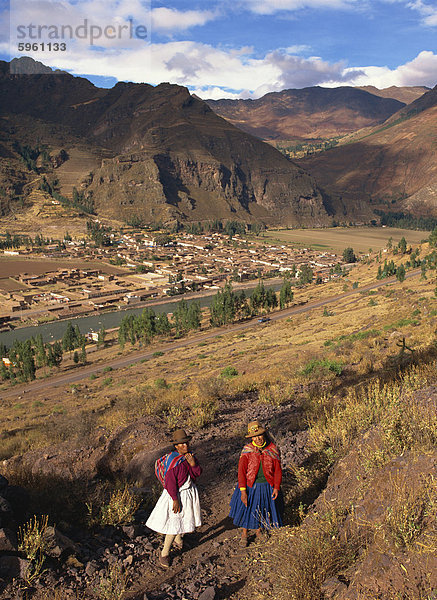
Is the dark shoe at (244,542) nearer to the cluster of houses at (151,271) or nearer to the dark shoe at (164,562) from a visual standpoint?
the dark shoe at (164,562)

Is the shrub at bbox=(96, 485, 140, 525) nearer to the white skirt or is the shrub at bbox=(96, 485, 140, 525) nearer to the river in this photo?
the white skirt

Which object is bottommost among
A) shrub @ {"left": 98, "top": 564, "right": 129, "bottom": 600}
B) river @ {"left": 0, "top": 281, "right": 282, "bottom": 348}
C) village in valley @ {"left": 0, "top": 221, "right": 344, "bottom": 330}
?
river @ {"left": 0, "top": 281, "right": 282, "bottom": 348}

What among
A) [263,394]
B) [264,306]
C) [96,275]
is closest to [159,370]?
[263,394]

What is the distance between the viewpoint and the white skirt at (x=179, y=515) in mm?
5491

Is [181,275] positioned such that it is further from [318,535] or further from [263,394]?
[318,535]

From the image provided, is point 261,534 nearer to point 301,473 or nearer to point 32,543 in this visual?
point 301,473

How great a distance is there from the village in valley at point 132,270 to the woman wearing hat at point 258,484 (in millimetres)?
83737

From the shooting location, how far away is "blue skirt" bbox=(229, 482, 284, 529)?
5.52 meters

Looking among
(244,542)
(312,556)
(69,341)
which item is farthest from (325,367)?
(69,341)

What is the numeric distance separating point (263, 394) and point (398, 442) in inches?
300

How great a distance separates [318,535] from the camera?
433cm

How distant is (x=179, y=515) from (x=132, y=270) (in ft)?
417

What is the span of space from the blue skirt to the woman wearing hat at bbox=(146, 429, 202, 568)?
2.09 ft

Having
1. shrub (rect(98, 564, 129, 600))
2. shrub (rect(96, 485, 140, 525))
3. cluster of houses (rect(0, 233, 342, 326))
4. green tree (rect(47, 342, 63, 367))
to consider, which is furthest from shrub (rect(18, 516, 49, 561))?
cluster of houses (rect(0, 233, 342, 326))
